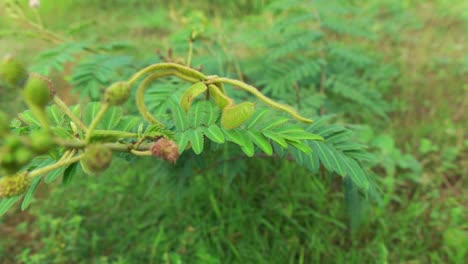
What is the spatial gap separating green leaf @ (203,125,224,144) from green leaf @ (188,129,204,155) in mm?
22

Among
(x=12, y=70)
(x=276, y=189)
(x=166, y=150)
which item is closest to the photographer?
(x=12, y=70)

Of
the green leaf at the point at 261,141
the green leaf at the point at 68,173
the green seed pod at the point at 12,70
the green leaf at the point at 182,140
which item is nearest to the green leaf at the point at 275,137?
the green leaf at the point at 261,141

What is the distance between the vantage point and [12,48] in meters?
4.82

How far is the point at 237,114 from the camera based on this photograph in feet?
3.75

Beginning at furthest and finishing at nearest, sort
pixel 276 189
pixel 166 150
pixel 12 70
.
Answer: pixel 276 189 < pixel 166 150 < pixel 12 70

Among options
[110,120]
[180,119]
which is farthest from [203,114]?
[110,120]

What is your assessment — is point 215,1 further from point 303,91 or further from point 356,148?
point 356,148

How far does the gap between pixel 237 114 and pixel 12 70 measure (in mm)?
606

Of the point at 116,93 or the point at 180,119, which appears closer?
the point at 116,93

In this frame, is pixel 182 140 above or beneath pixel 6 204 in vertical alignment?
above

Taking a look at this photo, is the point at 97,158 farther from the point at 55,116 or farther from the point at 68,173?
the point at 55,116

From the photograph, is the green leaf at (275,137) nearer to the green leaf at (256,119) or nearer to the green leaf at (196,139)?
the green leaf at (256,119)

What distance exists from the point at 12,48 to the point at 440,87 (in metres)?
4.99

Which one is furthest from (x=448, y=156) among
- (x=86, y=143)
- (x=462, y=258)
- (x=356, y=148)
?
(x=86, y=143)
